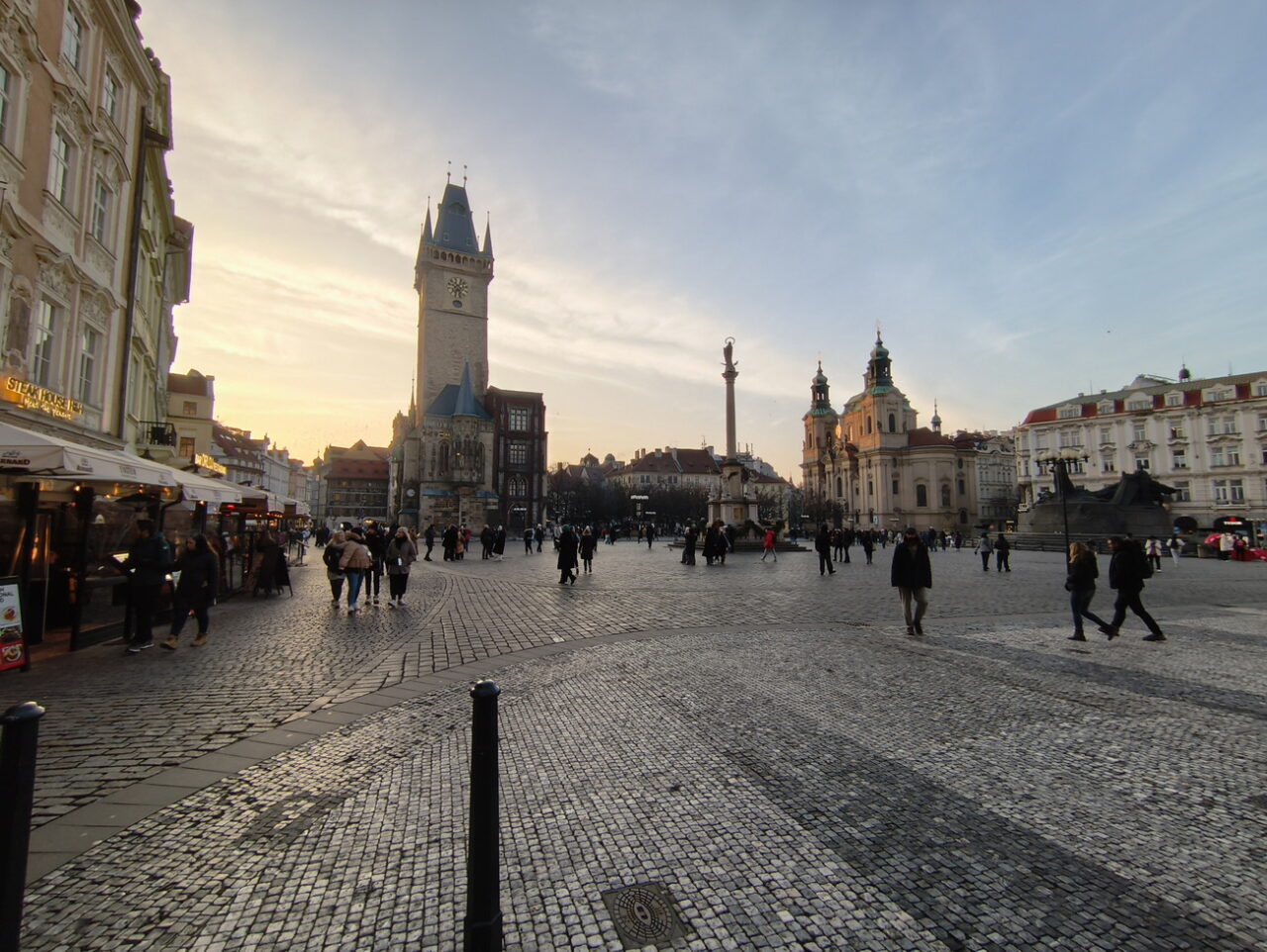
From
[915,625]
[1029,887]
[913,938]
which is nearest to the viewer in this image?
[913,938]

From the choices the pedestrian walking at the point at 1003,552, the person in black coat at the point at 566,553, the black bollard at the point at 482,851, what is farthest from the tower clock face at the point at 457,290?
the black bollard at the point at 482,851

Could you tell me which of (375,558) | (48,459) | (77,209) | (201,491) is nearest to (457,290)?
(77,209)

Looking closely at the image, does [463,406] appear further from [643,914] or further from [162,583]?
[643,914]

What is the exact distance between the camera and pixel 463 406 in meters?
68.2

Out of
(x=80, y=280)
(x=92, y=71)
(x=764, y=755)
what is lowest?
(x=764, y=755)

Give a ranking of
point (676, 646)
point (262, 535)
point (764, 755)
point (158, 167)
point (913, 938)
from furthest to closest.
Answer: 1. point (158, 167)
2. point (262, 535)
3. point (676, 646)
4. point (764, 755)
5. point (913, 938)

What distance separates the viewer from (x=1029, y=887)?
2.91 metres

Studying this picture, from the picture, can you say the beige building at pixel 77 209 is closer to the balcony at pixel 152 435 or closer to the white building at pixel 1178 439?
the balcony at pixel 152 435

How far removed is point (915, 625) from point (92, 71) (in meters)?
20.2

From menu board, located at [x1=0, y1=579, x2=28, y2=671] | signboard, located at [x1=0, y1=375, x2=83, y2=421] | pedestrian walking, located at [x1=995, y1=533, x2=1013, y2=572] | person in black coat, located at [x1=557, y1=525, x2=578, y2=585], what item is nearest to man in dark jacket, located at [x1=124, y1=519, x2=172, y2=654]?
menu board, located at [x1=0, y1=579, x2=28, y2=671]

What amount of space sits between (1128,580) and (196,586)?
45.5 feet

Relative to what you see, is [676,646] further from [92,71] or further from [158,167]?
[158,167]

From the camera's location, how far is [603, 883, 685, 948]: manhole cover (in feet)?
8.43

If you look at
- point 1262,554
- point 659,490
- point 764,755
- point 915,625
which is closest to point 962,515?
point 659,490
